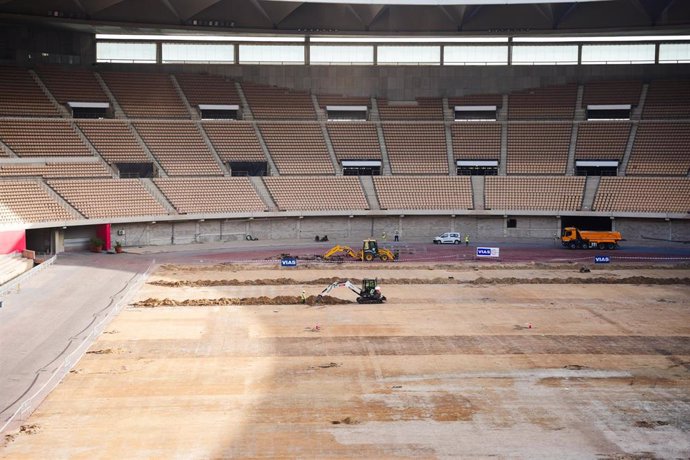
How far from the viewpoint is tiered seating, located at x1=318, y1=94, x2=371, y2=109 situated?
79.4 m

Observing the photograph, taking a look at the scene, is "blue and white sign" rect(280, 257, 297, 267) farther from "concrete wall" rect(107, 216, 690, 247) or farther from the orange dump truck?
the orange dump truck

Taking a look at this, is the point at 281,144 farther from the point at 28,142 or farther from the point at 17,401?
the point at 17,401

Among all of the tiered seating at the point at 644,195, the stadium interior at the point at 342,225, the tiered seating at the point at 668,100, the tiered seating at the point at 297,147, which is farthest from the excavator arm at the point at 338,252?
the tiered seating at the point at 668,100

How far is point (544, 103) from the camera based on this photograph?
258ft

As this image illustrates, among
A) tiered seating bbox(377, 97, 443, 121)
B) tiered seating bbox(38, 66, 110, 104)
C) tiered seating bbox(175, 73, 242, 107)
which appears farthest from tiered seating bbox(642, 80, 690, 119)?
tiered seating bbox(38, 66, 110, 104)

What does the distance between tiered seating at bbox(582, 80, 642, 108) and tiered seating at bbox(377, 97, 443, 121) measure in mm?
13393

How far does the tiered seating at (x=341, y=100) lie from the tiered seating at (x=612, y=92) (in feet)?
65.8

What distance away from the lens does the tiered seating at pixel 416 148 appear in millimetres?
74062

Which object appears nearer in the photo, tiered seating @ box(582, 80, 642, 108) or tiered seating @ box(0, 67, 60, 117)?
tiered seating @ box(0, 67, 60, 117)

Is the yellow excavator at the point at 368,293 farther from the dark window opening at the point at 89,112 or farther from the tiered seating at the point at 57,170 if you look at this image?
the dark window opening at the point at 89,112

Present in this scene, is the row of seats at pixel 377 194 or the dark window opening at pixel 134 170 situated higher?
the dark window opening at pixel 134 170

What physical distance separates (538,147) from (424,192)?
11.8m

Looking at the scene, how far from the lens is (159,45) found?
257 feet

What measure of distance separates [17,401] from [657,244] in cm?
5347
